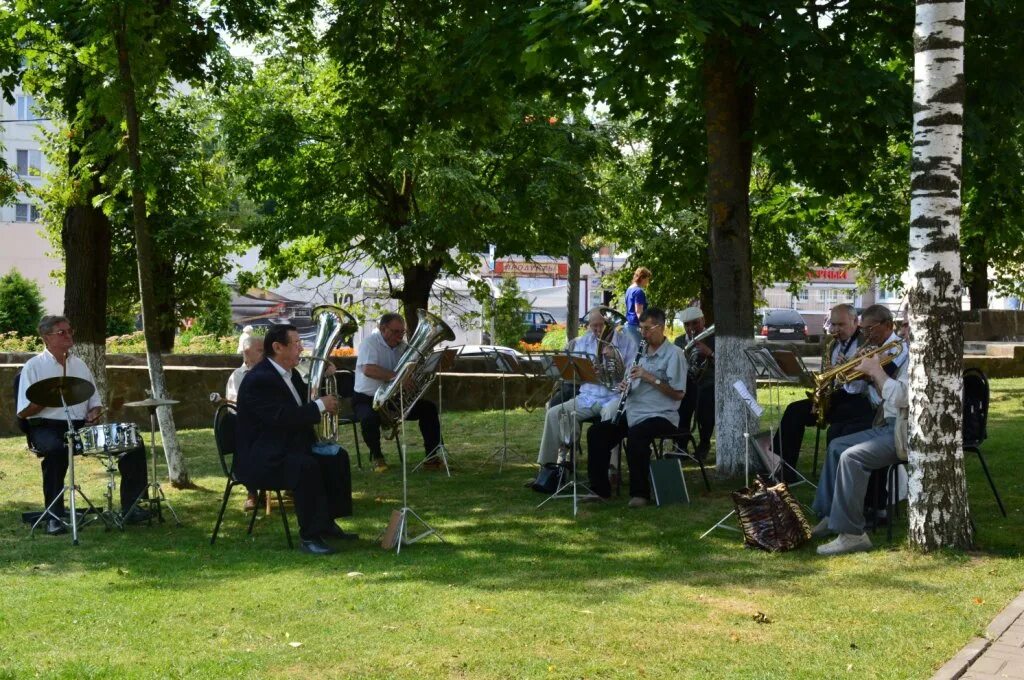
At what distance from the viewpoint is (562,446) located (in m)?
10.8

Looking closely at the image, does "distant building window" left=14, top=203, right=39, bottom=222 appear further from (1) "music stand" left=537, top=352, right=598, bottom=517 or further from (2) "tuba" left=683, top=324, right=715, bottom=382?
(1) "music stand" left=537, top=352, right=598, bottom=517

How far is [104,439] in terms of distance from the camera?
8.88m

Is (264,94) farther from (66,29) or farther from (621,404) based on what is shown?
(621,404)

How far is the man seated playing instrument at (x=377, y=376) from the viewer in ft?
40.0

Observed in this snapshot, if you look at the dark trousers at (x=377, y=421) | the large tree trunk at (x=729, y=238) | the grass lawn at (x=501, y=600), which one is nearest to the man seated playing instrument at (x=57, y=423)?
the grass lawn at (x=501, y=600)

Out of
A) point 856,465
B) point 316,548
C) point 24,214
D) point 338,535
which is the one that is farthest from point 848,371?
point 24,214

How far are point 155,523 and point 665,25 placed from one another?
525 cm

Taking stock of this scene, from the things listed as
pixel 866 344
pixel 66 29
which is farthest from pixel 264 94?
pixel 866 344

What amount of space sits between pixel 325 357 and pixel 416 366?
0.66 m

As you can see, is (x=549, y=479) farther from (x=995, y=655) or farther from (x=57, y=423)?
(x=995, y=655)

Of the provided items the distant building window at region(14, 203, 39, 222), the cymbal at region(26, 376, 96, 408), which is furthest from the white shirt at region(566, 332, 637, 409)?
the distant building window at region(14, 203, 39, 222)

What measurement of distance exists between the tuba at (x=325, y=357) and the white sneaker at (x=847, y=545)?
3.59 metres

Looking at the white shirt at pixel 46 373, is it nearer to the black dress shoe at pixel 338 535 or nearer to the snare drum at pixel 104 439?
the snare drum at pixel 104 439

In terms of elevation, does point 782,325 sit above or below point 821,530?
above
